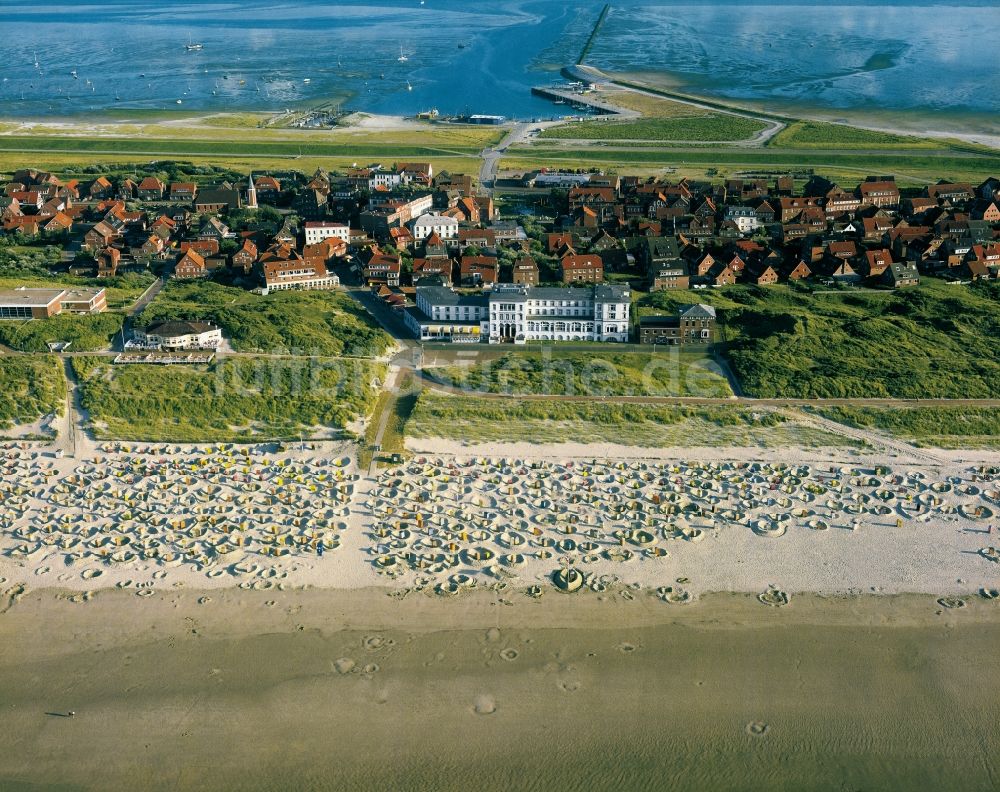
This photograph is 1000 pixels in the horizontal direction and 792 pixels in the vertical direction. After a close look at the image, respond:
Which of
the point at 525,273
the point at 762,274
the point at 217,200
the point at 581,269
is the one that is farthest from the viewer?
the point at 217,200

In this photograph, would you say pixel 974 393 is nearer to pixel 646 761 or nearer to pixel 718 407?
pixel 718 407

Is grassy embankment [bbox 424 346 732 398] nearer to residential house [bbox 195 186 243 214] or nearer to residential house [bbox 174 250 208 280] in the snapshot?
residential house [bbox 174 250 208 280]

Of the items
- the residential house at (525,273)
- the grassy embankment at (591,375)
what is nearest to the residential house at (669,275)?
the residential house at (525,273)

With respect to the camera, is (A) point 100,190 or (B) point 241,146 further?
(B) point 241,146

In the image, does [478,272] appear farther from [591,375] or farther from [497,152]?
[497,152]

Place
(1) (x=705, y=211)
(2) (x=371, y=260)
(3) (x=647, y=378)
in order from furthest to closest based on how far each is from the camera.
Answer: (1) (x=705, y=211), (2) (x=371, y=260), (3) (x=647, y=378)

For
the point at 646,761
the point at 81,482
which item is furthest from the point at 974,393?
the point at 81,482

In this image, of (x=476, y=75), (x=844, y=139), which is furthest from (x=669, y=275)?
(x=476, y=75)
